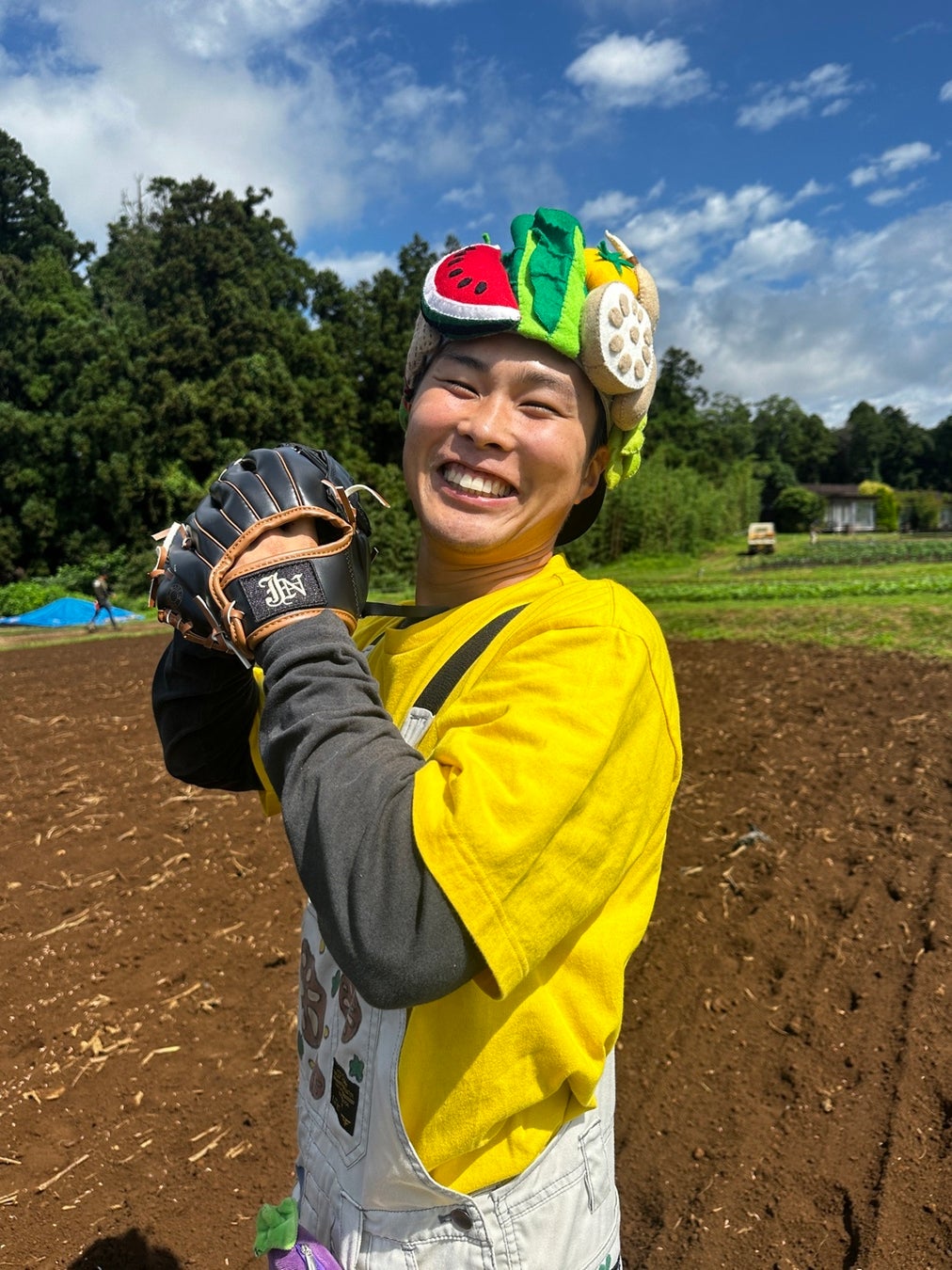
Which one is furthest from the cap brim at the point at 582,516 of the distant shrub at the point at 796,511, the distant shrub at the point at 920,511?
the distant shrub at the point at 920,511

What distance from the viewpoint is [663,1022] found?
12.0 ft

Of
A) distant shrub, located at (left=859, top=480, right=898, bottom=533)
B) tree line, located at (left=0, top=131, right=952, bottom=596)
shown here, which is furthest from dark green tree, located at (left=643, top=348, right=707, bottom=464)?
distant shrub, located at (left=859, top=480, right=898, bottom=533)

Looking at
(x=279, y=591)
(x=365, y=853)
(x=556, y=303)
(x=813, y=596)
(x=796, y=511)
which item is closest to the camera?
(x=365, y=853)

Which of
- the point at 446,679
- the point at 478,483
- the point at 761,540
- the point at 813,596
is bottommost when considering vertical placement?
the point at 813,596

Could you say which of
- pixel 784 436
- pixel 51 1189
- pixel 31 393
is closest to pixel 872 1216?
pixel 51 1189

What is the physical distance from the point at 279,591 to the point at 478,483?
434 millimetres

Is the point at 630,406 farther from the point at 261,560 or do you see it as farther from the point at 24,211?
the point at 24,211

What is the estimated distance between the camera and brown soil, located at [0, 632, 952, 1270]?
273 centimetres

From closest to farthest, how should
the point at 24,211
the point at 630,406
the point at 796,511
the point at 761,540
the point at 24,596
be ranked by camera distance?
the point at 630,406, the point at 24,596, the point at 761,540, the point at 24,211, the point at 796,511

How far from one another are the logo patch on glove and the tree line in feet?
85.8

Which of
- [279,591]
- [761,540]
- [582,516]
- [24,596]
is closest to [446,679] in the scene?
[279,591]

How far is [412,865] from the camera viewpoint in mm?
976

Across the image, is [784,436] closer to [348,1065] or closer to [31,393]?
[31,393]

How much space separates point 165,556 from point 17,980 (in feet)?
12.1
